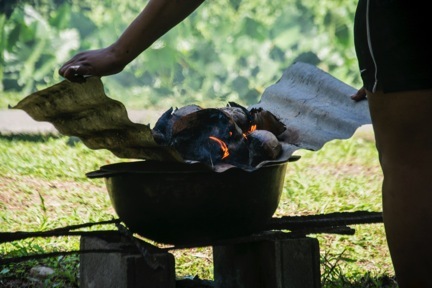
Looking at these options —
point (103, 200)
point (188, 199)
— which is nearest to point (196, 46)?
Result: point (103, 200)

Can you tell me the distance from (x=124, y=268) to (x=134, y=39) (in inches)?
32.0

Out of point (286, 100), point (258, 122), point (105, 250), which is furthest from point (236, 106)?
point (105, 250)

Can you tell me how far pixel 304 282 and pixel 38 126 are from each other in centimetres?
485

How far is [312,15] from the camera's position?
7.99 m

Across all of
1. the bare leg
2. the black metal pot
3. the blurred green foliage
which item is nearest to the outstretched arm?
the black metal pot

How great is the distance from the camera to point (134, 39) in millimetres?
2732

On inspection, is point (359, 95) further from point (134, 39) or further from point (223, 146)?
point (134, 39)

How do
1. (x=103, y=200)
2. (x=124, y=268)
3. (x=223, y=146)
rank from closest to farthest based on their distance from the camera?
(x=124, y=268) < (x=223, y=146) < (x=103, y=200)

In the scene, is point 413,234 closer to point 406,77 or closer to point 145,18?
point 406,77

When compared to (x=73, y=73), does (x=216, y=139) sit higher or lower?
lower

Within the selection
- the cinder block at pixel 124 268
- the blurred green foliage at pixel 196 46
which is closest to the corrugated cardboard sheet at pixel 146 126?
the cinder block at pixel 124 268

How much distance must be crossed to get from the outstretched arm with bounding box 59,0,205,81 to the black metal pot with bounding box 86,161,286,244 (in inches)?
15.8

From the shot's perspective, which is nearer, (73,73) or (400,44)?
(400,44)

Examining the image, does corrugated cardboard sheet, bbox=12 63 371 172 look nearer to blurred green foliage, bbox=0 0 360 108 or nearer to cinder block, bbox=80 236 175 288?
cinder block, bbox=80 236 175 288
